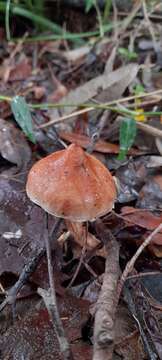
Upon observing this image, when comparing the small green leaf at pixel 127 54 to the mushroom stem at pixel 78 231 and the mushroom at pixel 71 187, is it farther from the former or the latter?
the mushroom at pixel 71 187

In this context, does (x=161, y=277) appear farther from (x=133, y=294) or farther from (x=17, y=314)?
(x=17, y=314)

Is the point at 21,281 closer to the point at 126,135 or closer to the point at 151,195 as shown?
the point at 151,195

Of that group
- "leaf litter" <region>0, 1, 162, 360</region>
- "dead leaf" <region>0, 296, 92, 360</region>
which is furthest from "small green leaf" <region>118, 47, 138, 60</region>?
"dead leaf" <region>0, 296, 92, 360</region>

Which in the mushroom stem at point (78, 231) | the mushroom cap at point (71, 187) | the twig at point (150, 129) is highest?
the mushroom cap at point (71, 187)

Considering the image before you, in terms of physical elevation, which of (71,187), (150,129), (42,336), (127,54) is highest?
(127,54)

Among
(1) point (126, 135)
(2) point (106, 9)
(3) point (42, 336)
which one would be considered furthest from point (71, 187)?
(2) point (106, 9)

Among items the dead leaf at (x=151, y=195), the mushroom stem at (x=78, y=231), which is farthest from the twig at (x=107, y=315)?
the dead leaf at (x=151, y=195)
